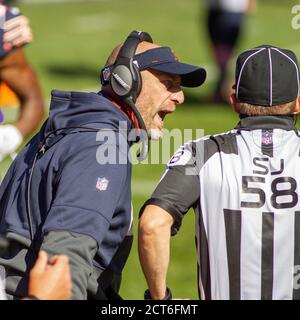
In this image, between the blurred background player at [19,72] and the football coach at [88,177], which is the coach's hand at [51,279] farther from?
the blurred background player at [19,72]

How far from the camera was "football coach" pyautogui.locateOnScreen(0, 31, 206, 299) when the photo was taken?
12.7ft

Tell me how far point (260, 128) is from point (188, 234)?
4462 millimetres

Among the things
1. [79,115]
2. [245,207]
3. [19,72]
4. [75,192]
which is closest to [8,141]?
[19,72]

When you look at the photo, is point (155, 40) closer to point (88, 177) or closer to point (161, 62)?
point (161, 62)

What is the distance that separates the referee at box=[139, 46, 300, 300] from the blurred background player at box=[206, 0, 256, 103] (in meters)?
10.5

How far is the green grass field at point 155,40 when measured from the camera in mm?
8422

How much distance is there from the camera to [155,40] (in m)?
19.2

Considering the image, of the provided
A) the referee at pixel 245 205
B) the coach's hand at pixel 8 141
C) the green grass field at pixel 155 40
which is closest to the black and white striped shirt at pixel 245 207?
the referee at pixel 245 205

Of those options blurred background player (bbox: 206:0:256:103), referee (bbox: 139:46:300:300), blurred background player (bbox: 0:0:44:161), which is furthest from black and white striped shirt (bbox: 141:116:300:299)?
blurred background player (bbox: 206:0:256:103)

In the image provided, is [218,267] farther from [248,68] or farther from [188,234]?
[188,234]

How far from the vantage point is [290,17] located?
22.6 m

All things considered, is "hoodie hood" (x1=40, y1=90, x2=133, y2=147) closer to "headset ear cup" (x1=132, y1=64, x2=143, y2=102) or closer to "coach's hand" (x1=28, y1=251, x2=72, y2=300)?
"headset ear cup" (x1=132, y1=64, x2=143, y2=102)

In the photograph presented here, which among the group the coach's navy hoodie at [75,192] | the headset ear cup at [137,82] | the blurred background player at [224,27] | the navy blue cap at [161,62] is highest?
the blurred background player at [224,27]

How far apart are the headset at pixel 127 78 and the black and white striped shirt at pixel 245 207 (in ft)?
0.97
